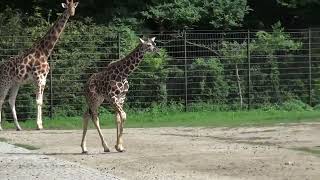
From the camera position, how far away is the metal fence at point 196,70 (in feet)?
80.9

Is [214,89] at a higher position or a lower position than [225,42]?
lower

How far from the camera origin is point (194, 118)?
23.7 metres

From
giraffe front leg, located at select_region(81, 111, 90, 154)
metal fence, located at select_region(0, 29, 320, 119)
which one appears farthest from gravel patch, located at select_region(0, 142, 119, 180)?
metal fence, located at select_region(0, 29, 320, 119)

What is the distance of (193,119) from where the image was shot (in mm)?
23500

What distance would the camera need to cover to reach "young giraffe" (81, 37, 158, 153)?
14.7 m

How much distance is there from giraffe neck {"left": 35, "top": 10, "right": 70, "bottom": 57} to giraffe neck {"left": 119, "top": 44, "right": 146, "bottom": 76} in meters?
6.53

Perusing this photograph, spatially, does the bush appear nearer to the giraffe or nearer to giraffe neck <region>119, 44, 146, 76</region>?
the giraffe

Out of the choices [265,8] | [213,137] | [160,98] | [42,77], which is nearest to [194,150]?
[213,137]

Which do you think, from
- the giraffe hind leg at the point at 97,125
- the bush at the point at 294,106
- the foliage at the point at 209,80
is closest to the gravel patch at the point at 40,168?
the giraffe hind leg at the point at 97,125

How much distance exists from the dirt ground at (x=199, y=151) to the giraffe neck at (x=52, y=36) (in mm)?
2734

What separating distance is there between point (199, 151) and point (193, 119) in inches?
357

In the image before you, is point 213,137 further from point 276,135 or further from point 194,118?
point 194,118

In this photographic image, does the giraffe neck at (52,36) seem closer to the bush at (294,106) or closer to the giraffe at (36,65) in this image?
the giraffe at (36,65)

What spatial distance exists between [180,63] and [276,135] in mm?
9317
